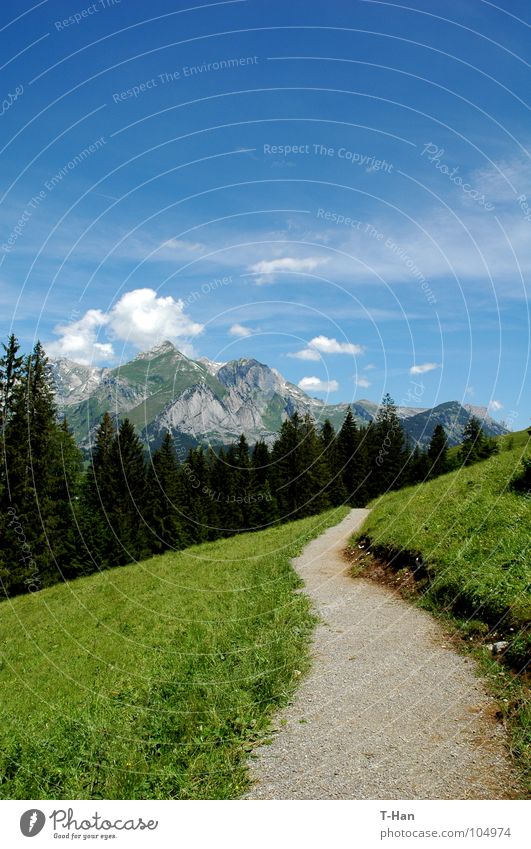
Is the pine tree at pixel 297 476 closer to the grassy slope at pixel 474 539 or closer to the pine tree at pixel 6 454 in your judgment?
the pine tree at pixel 6 454

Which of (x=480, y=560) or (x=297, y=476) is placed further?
(x=297, y=476)

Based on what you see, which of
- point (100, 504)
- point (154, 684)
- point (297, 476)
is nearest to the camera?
point (154, 684)

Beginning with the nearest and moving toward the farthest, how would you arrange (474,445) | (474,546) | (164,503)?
(474,546), (474,445), (164,503)

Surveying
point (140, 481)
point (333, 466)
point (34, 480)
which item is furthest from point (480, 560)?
point (333, 466)

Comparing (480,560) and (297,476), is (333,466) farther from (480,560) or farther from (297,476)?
(480,560)

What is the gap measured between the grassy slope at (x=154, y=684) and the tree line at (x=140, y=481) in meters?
19.3

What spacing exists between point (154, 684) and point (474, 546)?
911cm

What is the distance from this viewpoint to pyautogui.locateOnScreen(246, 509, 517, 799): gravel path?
646 centimetres

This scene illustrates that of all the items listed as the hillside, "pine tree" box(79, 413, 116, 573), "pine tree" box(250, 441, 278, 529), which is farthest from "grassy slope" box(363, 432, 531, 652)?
"pine tree" box(250, 441, 278, 529)

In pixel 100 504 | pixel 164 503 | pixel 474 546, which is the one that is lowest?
pixel 164 503

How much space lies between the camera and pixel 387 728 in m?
7.84

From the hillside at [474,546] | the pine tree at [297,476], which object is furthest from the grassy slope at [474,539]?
the pine tree at [297,476]

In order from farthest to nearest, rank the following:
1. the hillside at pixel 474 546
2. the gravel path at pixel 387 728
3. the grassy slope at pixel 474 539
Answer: the grassy slope at pixel 474 539 → the hillside at pixel 474 546 → the gravel path at pixel 387 728

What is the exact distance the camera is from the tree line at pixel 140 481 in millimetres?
47469
